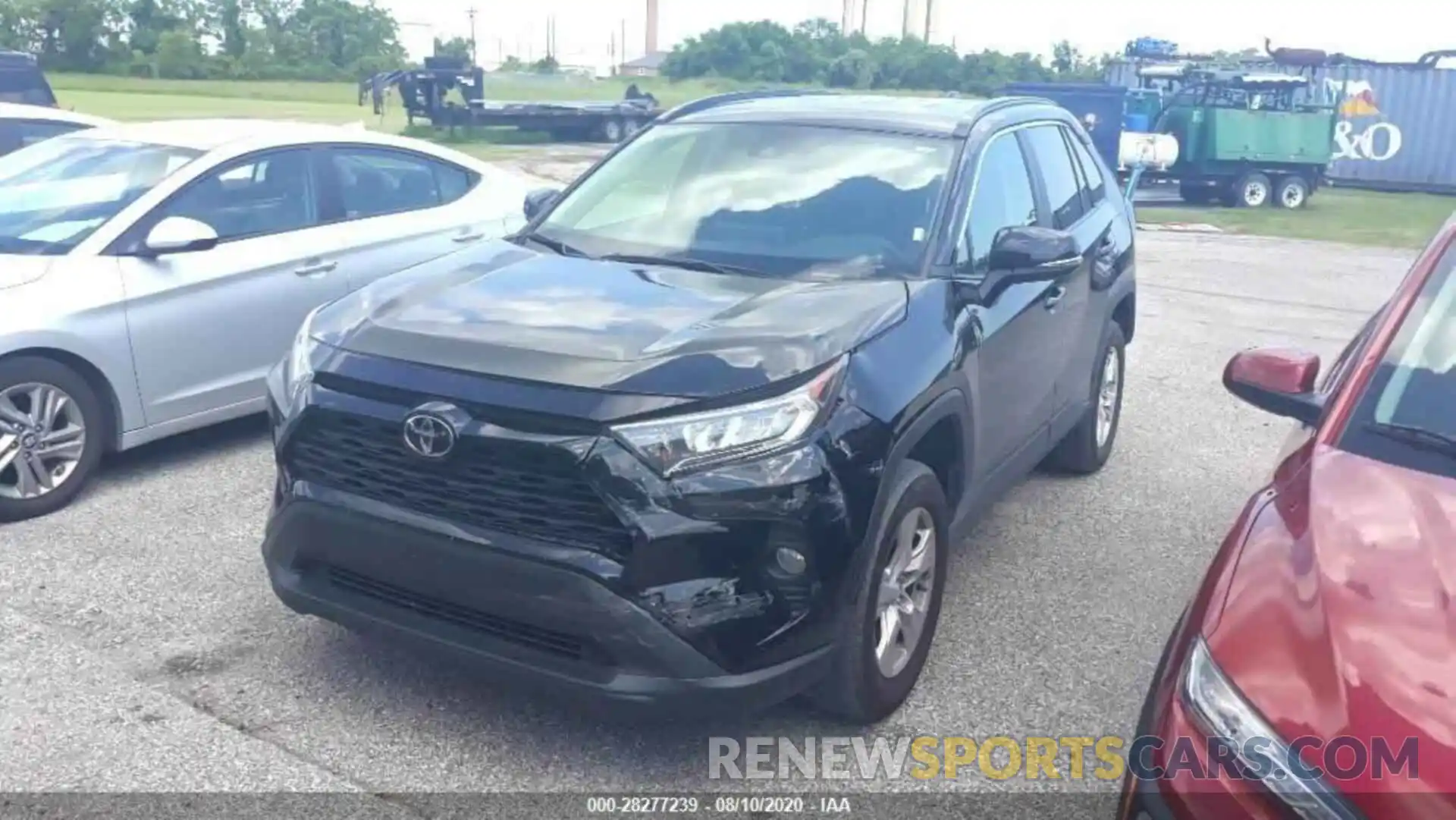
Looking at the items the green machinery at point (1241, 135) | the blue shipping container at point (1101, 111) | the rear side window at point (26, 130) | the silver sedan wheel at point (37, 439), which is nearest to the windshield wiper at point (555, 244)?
the silver sedan wheel at point (37, 439)

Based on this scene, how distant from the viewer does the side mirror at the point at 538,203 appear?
5.17 meters

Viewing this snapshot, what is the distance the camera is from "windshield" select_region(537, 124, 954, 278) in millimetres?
4383

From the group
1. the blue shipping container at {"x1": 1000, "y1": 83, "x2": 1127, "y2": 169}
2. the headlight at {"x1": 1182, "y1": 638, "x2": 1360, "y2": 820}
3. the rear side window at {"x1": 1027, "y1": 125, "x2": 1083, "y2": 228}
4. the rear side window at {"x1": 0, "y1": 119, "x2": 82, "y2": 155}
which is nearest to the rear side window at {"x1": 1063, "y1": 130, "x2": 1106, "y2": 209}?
the rear side window at {"x1": 1027, "y1": 125, "x2": 1083, "y2": 228}

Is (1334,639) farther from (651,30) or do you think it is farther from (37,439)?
(651,30)

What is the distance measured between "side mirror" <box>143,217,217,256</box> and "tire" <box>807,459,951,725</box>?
137 inches

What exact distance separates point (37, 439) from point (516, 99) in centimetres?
3292

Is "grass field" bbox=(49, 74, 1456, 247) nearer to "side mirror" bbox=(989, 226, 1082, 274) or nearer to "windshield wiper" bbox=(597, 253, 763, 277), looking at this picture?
"side mirror" bbox=(989, 226, 1082, 274)

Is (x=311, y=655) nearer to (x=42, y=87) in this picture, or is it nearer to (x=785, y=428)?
(x=785, y=428)

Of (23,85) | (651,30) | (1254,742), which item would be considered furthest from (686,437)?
(651,30)

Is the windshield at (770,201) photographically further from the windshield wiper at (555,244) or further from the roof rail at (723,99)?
the roof rail at (723,99)

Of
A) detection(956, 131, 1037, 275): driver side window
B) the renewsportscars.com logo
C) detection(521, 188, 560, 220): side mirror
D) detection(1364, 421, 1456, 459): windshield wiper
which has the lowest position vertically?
the renewsportscars.com logo

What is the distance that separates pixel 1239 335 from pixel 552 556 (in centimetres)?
834

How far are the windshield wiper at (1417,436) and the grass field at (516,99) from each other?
1662cm

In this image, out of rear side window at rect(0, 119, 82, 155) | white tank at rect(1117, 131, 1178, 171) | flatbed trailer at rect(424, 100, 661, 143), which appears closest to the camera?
rear side window at rect(0, 119, 82, 155)
